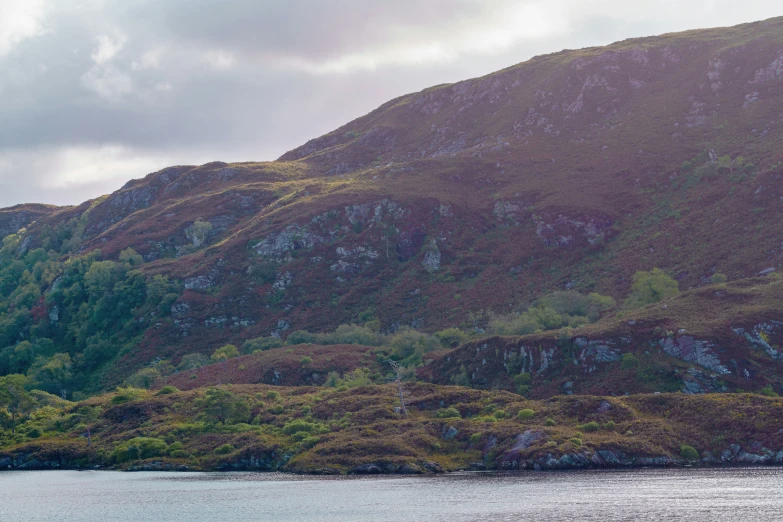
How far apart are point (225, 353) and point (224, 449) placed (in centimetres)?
5602

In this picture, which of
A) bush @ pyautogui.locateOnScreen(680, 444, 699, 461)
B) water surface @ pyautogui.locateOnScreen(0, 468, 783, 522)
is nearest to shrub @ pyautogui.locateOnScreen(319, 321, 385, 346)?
water surface @ pyautogui.locateOnScreen(0, 468, 783, 522)

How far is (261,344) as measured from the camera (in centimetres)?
16912

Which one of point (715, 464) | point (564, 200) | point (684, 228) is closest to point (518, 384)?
point (715, 464)

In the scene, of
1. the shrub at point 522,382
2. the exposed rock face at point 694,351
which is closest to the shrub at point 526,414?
the shrub at point 522,382

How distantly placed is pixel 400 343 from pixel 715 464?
6890 cm

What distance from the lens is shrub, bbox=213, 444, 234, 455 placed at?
11119cm

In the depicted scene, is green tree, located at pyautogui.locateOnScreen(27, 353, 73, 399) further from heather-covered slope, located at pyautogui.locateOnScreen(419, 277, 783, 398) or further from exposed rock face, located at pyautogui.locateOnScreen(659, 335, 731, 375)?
exposed rock face, located at pyautogui.locateOnScreen(659, 335, 731, 375)

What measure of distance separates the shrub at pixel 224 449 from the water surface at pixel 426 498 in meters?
13.9

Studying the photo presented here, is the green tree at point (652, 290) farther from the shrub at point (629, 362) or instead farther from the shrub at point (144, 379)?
the shrub at point (144, 379)

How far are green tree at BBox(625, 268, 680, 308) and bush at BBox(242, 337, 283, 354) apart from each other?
224 feet

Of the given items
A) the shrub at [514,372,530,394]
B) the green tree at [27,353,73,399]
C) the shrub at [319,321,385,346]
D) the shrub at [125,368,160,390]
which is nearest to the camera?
the shrub at [514,372,530,394]

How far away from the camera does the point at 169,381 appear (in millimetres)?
155250

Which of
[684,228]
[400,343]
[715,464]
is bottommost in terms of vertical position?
[715,464]

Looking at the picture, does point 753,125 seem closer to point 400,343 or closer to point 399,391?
point 400,343
